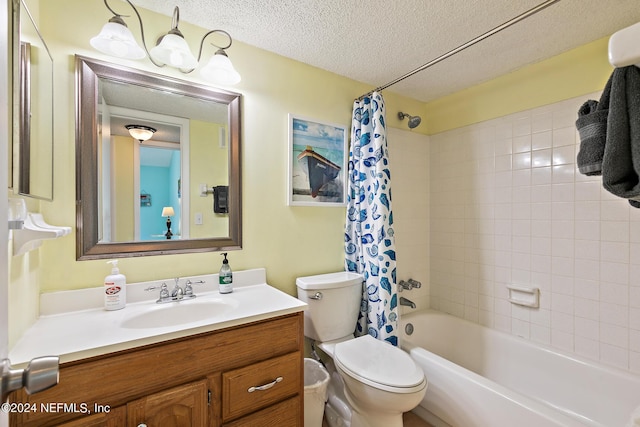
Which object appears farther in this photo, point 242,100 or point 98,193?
point 242,100

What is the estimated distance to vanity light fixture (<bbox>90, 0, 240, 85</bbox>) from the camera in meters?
1.20


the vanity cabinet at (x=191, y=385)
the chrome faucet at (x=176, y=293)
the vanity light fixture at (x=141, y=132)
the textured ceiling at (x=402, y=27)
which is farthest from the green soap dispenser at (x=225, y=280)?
the textured ceiling at (x=402, y=27)

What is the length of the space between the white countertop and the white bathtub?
0.96 metres

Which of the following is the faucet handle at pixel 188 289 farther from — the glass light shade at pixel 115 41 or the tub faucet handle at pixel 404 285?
the tub faucet handle at pixel 404 285

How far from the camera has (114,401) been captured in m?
0.92

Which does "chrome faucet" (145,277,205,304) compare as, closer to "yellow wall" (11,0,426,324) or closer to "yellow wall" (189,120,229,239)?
"yellow wall" (11,0,426,324)

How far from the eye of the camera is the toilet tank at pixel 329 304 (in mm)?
1712

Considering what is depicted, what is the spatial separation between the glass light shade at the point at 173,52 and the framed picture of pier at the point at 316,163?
2.15 feet

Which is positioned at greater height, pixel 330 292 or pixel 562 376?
pixel 330 292

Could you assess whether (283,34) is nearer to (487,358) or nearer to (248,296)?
(248,296)

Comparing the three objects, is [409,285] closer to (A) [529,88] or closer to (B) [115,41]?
(A) [529,88]

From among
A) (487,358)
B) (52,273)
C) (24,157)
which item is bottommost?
(487,358)

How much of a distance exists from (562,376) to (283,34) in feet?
8.32

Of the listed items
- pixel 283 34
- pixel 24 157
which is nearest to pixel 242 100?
pixel 283 34
